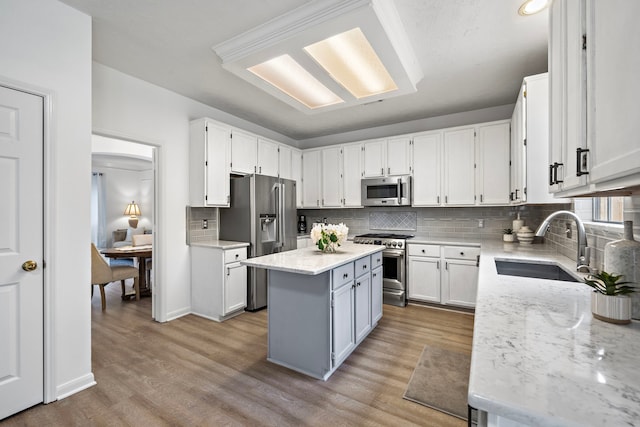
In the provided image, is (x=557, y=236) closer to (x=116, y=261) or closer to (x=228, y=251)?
(x=228, y=251)

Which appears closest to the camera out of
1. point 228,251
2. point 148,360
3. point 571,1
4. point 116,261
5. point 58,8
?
point 571,1

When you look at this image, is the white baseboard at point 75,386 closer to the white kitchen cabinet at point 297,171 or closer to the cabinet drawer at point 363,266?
the cabinet drawer at point 363,266

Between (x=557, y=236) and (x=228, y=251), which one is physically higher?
(x=557, y=236)

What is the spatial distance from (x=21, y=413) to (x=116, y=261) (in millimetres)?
6142

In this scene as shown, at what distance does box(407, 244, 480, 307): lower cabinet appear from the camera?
11.6 ft

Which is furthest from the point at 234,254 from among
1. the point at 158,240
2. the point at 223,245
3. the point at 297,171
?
the point at 297,171

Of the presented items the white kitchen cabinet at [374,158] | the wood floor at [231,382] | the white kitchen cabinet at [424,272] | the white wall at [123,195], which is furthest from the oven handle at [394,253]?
the white wall at [123,195]

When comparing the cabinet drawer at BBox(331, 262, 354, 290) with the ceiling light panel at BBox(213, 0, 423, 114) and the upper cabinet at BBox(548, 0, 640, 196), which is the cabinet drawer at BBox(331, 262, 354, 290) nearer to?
the upper cabinet at BBox(548, 0, 640, 196)

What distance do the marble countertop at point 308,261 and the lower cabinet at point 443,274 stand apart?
52.5 inches

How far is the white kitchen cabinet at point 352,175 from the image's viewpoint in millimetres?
4610

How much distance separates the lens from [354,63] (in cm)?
249

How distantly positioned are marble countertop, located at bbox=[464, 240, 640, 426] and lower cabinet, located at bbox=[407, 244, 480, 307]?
241 centimetres

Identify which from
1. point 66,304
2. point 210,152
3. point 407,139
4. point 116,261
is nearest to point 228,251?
point 210,152

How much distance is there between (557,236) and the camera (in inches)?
109
